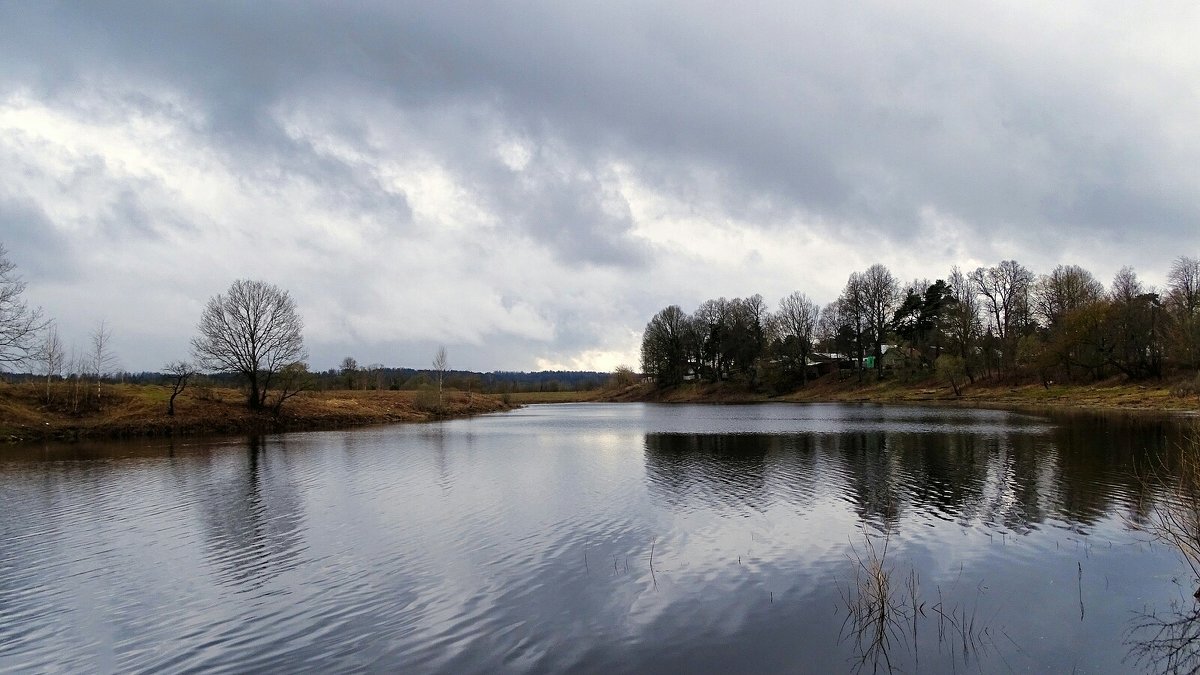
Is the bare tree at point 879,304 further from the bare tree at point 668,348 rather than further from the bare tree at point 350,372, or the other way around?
the bare tree at point 350,372

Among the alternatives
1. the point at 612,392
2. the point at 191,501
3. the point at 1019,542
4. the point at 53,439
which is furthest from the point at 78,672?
the point at 612,392

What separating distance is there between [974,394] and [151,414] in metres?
84.8

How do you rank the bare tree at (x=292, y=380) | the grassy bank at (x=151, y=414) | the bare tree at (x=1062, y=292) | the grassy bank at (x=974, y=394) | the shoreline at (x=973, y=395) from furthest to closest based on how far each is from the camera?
the bare tree at (x=1062, y=292)
the bare tree at (x=292, y=380)
the grassy bank at (x=974, y=394)
the shoreline at (x=973, y=395)
the grassy bank at (x=151, y=414)

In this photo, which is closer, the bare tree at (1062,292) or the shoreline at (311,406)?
the shoreline at (311,406)

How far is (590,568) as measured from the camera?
12773 mm

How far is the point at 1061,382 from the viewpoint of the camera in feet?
234

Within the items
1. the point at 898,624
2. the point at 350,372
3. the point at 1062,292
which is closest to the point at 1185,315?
the point at 1062,292

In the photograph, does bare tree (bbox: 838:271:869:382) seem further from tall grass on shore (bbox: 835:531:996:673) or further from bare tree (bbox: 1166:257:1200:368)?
tall grass on shore (bbox: 835:531:996:673)

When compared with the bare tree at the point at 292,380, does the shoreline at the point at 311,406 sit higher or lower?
lower

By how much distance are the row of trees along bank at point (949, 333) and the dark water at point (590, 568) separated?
48067 millimetres

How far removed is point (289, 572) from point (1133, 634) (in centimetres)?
1436

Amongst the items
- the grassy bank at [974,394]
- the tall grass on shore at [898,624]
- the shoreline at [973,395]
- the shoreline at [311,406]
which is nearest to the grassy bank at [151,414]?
the shoreline at [311,406]

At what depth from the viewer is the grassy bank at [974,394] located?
170ft

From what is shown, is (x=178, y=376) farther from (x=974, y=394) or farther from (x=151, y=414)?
(x=974, y=394)
